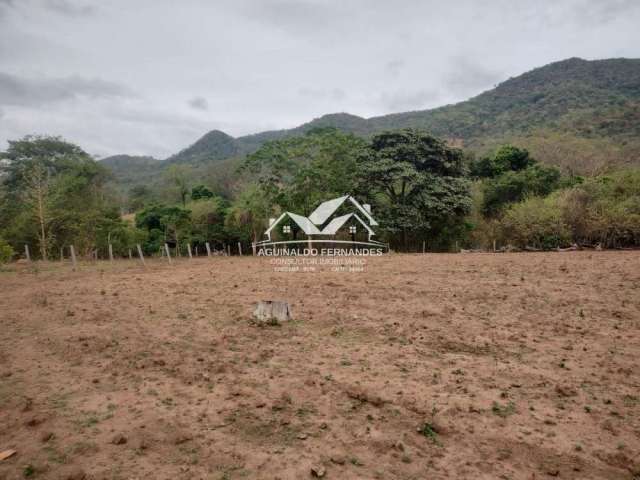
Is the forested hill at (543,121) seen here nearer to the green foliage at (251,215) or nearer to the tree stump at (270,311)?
the green foliage at (251,215)

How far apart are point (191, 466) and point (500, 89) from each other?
87.9 meters

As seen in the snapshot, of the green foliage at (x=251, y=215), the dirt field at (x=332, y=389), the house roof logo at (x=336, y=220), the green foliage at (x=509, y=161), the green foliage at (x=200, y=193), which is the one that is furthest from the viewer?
the green foliage at (x=200, y=193)

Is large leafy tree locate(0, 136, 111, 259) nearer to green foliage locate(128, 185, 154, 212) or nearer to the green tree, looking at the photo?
the green tree

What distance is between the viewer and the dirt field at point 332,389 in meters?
2.81

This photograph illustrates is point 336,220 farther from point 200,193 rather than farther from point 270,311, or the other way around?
point 200,193

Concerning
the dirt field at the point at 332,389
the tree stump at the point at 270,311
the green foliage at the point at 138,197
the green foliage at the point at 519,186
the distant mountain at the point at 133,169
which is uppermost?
the distant mountain at the point at 133,169

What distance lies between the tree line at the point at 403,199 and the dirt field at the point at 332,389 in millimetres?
12263

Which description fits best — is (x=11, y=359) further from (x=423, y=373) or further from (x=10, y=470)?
(x=423, y=373)

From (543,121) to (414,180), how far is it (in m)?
42.2

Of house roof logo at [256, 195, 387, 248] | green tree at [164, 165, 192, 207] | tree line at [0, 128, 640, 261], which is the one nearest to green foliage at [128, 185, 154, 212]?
green tree at [164, 165, 192, 207]

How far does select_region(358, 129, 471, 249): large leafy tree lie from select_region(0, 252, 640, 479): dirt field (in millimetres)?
12083

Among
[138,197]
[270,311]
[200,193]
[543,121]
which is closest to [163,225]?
[200,193]

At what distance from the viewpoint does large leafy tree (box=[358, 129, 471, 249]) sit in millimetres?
19719

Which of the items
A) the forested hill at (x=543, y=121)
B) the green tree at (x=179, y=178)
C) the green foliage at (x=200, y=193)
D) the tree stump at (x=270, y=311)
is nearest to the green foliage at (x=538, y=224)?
the forested hill at (x=543, y=121)
